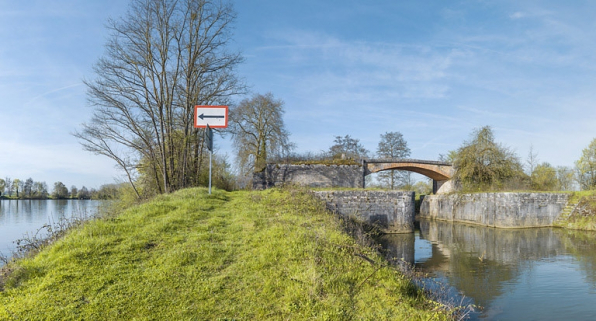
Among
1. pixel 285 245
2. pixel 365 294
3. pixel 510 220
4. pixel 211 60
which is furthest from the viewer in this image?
pixel 510 220

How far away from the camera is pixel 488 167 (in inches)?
891

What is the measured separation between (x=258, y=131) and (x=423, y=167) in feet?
43.4

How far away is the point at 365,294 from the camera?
434 centimetres

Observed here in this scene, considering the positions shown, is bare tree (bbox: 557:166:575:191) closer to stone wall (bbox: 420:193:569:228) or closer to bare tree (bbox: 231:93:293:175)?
stone wall (bbox: 420:193:569:228)

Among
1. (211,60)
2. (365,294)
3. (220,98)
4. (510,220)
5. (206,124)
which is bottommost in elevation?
(510,220)

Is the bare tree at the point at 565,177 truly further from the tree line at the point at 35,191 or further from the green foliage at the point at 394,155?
the tree line at the point at 35,191

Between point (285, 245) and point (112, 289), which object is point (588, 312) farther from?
point (112, 289)

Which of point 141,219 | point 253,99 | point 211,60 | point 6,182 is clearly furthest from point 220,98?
point 6,182

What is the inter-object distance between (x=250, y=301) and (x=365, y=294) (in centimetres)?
151

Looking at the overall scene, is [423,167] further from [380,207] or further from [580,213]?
[380,207]

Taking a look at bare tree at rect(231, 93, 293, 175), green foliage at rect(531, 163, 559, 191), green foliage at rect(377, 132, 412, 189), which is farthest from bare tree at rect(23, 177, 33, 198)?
green foliage at rect(531, 163, 559, 191)

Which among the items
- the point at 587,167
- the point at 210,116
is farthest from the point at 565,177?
the point at 210,116

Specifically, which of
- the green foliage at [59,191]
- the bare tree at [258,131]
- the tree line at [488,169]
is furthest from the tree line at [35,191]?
the tree line at [488,169]

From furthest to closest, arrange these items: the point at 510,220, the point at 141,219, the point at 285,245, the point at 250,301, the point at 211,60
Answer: the point at 510,220, the point at 211,60, the point at 141,219, the point at 285,245, the point at 250,301
